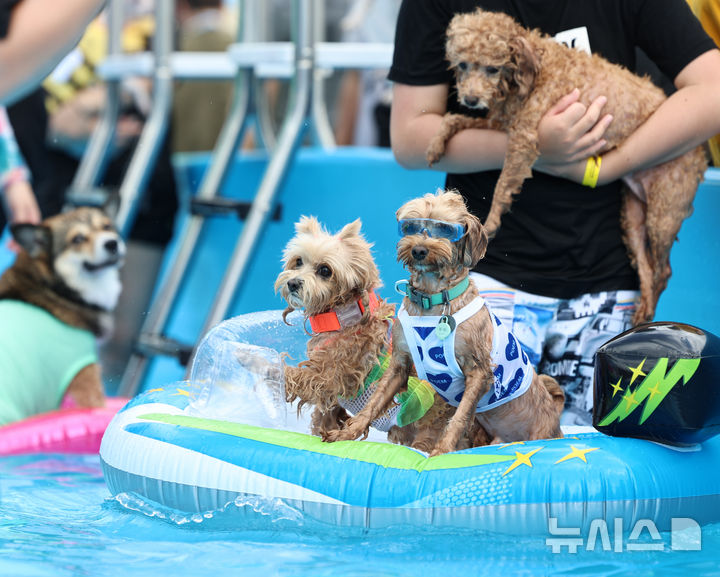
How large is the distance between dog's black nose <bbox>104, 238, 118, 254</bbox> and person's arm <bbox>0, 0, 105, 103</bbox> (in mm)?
3264

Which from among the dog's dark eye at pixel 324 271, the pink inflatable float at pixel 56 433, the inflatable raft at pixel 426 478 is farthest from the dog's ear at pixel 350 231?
the pink inflatable float at pixel 56 433

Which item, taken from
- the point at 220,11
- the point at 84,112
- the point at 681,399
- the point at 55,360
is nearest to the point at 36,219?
the point at 55,360

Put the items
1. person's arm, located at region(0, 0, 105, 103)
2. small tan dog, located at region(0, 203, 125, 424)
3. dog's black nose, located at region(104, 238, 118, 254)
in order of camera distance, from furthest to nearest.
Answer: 1. dog's black nose, located at region(104, 238, 118, 254)
2. small tan dog, located at region(0, 203, 125, 424)
3. person's arm, located at region(0, 0, 105, 103)

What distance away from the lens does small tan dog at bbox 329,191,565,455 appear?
8.55 ft

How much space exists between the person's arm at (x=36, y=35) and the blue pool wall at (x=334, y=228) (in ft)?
4.24

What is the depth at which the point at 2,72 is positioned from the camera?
7.53 feet

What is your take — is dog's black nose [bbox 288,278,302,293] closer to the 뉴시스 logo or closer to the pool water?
the pool water

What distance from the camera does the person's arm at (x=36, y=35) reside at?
7.48 ft

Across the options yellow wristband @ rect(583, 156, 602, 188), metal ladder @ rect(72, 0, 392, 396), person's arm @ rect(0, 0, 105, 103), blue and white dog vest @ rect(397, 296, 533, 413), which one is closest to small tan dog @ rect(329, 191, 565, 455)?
blue and white dog vest @ rect(397, 296, 533, 413)

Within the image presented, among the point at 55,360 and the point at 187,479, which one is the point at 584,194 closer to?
the point at 187,479

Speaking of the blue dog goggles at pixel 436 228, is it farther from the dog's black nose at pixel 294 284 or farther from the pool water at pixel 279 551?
the pool water at pixel 279 551

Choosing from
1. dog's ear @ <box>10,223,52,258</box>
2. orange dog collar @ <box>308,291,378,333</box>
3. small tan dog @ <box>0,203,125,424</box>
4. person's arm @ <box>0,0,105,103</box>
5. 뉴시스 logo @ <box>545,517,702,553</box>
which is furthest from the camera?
dog's ear @ <box>10,223,52,258</box>

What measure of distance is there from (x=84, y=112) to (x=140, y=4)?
2.32m

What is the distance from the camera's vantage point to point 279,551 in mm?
2688
